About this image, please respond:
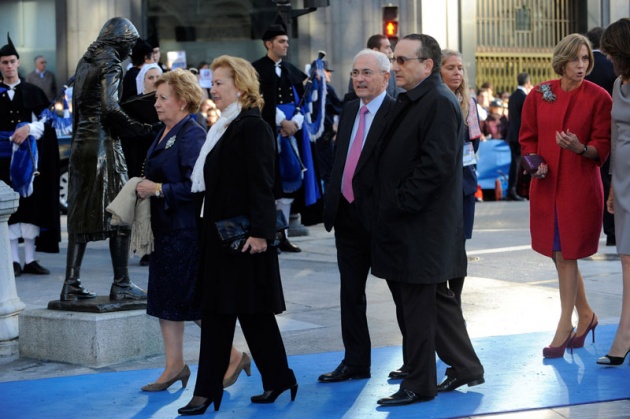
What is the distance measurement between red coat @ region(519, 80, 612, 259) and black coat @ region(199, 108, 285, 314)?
83.4 inches

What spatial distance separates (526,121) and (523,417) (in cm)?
234

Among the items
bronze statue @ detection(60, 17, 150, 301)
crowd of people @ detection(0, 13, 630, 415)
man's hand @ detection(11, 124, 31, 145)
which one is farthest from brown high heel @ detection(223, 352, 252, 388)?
man's hand @ detection(11, 124, 31, 145)

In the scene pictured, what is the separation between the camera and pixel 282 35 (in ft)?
42.8

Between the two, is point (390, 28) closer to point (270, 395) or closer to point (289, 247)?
point (289, 247)

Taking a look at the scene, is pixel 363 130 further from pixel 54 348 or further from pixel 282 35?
pixel 282 35

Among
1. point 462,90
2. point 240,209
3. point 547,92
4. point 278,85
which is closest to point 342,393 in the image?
point 240,209

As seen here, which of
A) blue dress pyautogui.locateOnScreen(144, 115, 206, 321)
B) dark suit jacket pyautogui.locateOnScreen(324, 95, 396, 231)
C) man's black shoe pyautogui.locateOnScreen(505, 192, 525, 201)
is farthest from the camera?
man's black shoe pyautogui.locateOnScreen(505, 192, 525, 201)

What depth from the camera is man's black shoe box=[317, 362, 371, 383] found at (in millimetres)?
7426

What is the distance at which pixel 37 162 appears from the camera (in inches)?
477

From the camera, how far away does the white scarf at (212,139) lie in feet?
22.2

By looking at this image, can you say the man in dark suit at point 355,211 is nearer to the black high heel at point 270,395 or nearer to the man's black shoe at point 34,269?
the black high heel at point 270,395

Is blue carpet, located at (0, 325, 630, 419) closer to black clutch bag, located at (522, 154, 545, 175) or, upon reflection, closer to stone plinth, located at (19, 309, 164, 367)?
stone plinth, located at (19, 309, 164, 367)

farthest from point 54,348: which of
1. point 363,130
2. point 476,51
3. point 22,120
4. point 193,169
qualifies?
point 476,51

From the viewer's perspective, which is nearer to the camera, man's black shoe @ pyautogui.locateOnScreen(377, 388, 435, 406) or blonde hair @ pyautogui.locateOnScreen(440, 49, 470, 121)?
man's black shoe @ pyautogui.locateOnScreen(377, 388, 435, 406)
